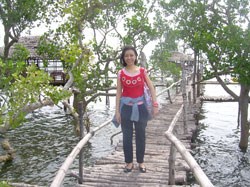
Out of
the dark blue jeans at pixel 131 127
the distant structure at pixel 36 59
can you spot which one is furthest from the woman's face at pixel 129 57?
the distant structure at pixel 36 59

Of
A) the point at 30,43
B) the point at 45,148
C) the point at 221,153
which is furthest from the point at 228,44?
the point at 30,43

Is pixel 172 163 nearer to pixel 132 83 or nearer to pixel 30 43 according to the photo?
pixel 132 83

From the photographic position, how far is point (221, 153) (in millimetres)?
9156

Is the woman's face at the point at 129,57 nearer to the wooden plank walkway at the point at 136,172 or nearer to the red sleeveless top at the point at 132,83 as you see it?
the red sleeveless top at the point at 132,83

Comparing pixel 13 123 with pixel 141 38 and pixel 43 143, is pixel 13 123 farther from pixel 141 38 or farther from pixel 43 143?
pixel 141 38

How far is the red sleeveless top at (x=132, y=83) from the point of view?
3.51 m

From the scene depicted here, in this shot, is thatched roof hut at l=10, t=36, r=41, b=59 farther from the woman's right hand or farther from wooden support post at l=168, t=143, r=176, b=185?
wooden support post at l=168, t=143, r=176, b=185

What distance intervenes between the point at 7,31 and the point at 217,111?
42.2 feet

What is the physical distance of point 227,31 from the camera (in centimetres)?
726

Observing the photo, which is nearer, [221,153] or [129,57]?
[129,57]

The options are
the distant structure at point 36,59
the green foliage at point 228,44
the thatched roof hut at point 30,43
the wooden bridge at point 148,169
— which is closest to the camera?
the wooden bridge at point 148,169

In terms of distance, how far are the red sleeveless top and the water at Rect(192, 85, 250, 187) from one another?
178 inches

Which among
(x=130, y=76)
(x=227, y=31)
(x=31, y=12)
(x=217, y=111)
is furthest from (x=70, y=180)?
(x=217, y=111)

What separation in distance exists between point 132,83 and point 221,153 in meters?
6.89
